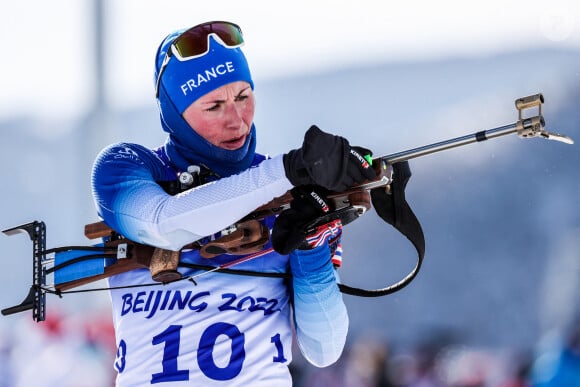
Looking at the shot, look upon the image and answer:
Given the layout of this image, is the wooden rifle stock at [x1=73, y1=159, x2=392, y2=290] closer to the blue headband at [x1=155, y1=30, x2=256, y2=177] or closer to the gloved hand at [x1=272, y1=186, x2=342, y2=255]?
the gloved hand at [x1=272, y1=186, x2=342, y2=255]

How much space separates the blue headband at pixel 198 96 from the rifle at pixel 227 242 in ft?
0.97

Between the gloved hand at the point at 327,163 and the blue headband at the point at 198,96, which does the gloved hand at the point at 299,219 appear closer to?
the gloved hand at the point at 327,163

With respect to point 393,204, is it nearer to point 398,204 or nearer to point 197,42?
point 398,204

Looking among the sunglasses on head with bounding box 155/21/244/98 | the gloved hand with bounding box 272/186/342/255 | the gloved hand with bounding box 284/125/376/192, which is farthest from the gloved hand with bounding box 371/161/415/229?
the sunglasses on head with bounding box 155/21/244/98

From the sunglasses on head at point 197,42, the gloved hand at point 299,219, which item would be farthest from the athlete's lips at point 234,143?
the gloved hand at point 299,219

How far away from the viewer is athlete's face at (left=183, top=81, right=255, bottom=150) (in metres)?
2.90

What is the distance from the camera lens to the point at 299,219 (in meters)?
2.51

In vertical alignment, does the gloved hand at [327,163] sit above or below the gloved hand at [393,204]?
above

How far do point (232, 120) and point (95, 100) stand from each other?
2.39 m

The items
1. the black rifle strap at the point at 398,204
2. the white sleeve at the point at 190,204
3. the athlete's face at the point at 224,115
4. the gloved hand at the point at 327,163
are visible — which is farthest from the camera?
the athlete's face at the point at 224,115

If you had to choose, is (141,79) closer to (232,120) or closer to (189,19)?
(189,19)

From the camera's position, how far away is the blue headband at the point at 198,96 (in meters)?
2.92

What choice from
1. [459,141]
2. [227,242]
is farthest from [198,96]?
[459,141]

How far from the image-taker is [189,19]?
16.2ft
